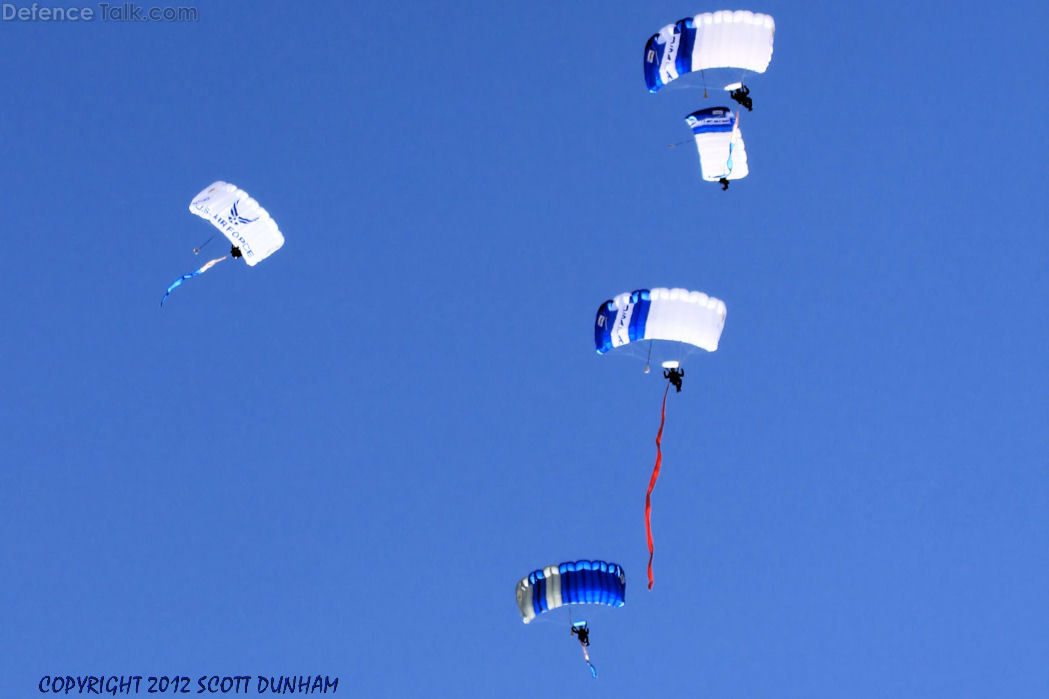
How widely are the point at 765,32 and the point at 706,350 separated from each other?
27.4 feet

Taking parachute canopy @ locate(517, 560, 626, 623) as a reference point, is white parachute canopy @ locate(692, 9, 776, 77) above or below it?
above

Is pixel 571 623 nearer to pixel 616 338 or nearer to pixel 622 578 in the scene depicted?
pixel 622 578

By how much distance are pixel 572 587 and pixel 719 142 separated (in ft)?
40.9

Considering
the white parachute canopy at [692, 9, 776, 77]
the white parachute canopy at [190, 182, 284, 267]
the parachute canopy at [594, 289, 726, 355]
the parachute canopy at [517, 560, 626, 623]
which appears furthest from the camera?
the white parachute canopy at [190, 182, 284, 267]

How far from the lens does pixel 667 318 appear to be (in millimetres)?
39375

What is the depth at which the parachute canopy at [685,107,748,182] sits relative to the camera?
142 feet

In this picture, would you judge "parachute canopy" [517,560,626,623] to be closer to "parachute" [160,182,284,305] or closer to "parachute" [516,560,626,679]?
"parachute" [516,560,626,679]

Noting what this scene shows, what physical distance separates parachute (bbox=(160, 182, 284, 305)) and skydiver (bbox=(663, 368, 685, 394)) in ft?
34.9

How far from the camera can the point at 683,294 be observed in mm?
39344

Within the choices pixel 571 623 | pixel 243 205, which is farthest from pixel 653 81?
pixel 571 623

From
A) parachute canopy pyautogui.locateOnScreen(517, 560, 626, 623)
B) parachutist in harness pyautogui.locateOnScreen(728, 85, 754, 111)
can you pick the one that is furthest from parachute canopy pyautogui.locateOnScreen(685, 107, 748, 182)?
parachute canopy pyautogui.locateOnScreen(517, 560, 626, 623)

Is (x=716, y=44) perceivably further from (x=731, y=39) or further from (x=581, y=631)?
(x=581, y=631)

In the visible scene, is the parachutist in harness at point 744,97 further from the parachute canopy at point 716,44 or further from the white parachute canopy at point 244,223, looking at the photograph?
the white parachute canopy at point 244,223

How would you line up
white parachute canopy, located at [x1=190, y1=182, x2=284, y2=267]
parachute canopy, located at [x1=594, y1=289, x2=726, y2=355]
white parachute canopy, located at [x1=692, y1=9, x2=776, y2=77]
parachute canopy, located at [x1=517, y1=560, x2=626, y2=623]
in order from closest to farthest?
parachute canopy, located at [x1=594, y1=289, x2=726, y2=355] → parachute canopy, located at [x1=517, y1=560, x2=626, y2=623] → white parachute canopy, located at [x1=692, y1=9, x2=776, y2=77] → white parachute canopy, located at [x1=190, y1=182, x2=284, y2=267]
